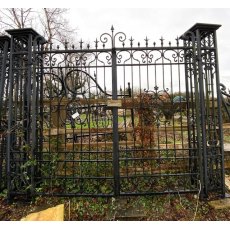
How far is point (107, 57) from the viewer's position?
13.0ft

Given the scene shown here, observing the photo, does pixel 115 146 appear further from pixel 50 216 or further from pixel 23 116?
pixel 23 116

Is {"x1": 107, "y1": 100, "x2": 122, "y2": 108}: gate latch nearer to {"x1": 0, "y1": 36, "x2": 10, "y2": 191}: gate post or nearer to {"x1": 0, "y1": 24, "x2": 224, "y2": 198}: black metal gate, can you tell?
{"x1": 0, "y1": 24, "x2": 224, "y2": 198}: black metal gate

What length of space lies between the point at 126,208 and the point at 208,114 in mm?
2245

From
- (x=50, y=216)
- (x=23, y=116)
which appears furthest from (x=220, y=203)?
(x=23, y=116)

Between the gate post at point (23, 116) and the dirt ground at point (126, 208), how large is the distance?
30 cm

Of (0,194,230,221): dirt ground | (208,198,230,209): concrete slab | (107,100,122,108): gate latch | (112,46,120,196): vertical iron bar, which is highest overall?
(107,100,122,108): gate latch

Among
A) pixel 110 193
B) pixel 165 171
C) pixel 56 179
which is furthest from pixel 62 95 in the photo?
pixel 165 171

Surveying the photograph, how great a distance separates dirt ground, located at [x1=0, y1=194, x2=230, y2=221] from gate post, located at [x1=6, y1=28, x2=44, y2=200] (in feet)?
1.00

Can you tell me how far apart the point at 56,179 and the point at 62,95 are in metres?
1.68

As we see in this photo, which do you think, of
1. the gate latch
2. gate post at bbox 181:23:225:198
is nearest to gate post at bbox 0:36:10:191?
the gate latch

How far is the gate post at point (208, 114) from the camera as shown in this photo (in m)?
3.81

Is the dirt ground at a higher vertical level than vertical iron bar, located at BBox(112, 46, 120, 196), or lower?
lower

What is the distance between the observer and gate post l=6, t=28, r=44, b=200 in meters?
3.81

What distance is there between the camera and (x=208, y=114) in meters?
3.96
